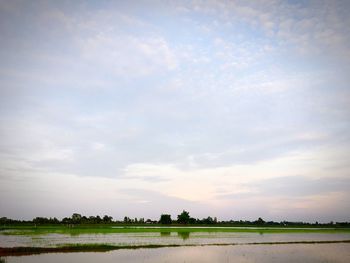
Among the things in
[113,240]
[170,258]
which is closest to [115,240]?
[113,240]

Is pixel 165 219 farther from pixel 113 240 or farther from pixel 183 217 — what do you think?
pixel 113 240

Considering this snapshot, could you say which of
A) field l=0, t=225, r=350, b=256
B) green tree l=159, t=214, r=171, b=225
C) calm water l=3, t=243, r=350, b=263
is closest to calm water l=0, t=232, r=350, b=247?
field l=0, t=225, r=350, b=256

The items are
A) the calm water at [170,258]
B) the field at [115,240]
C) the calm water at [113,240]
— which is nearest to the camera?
the calm water at [170,258]

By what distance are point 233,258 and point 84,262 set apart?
1205 centimetres

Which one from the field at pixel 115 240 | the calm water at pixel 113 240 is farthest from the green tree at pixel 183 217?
the calm water at pixel 113 240

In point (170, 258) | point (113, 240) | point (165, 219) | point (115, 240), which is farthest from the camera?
point (165, 219)

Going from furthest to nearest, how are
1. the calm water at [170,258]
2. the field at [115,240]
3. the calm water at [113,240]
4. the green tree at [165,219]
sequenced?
the green tree at [165,219] → the calm water at [113,240] → the field at [115,240] → the calm water at [170,258]

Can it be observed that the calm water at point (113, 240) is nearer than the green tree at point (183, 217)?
Yes

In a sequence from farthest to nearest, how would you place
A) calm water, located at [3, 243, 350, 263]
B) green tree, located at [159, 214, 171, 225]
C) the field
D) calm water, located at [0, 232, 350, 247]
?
green tree, located at [159, 214, 171, 225]
calm water, located at [0, 232, 350, 247]
the field
calm water, located at [3, 243, 350, 263]

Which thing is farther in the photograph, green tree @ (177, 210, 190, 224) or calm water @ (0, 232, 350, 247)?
green tree @ (177, 210, 190, 224)

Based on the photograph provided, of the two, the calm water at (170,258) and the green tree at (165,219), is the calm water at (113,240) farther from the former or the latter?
the green tree at (165,219)

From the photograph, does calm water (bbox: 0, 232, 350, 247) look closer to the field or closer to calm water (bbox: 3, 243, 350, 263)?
the field

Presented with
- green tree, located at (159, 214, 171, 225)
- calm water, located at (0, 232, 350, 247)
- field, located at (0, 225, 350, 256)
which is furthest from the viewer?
green tree, located at (159, 214, 171, 225)

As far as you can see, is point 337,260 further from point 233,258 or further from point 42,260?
point 42,260
